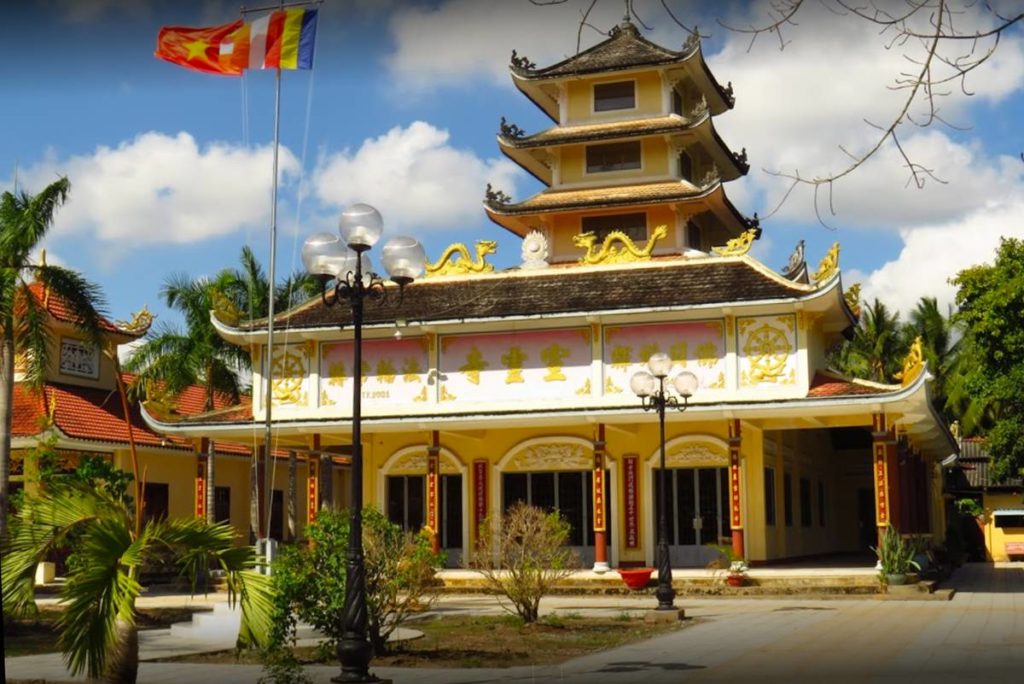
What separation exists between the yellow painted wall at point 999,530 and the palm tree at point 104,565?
4314cm

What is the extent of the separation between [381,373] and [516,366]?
133 inches

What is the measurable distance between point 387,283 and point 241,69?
9459 millimetres

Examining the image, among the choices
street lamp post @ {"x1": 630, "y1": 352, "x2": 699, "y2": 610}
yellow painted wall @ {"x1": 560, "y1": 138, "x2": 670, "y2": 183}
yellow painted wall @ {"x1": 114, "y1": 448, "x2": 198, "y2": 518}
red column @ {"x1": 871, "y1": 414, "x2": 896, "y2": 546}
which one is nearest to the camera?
street lamp post @ {"x1": 630, "y1": 352, "x2": 699, "y2": 610}

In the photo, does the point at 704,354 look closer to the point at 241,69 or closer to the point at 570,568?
the point at 570,568

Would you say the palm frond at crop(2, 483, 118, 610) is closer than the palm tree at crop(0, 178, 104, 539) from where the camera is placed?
Yes

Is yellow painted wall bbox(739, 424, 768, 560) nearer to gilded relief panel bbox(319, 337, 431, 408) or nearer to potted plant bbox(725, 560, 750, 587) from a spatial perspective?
potted plant bbox(725, 560, 750, 587)

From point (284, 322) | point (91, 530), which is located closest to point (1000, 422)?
point (284, 322)

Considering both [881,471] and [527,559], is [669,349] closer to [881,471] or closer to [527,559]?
[881,471]

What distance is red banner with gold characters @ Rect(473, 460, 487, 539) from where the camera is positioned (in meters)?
30.4

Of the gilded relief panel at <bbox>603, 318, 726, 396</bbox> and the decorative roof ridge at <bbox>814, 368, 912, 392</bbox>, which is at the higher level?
the gilded relief panel at <bbox>603, 318, 726, 396</bbox>

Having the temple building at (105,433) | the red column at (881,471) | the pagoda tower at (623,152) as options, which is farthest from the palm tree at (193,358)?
the red column at (881,471)

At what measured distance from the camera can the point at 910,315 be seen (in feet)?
188

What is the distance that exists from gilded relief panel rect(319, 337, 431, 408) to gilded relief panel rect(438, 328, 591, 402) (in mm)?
592

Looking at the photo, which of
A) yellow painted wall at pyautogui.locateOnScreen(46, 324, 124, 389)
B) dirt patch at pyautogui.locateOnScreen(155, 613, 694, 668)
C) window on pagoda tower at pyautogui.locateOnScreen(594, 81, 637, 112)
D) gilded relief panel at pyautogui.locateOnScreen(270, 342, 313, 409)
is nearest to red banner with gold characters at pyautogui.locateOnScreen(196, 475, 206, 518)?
gilded relief panel at pyautogui.locateOnScreen(270, 342, 313, 409)
